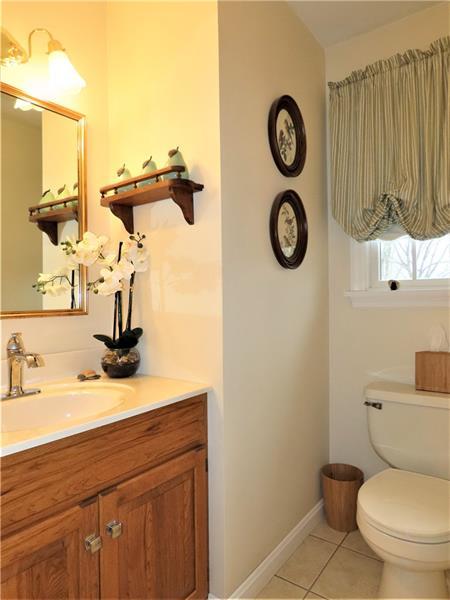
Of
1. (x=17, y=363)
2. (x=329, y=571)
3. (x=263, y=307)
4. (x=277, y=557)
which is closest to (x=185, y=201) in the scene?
(x=263, y=307)

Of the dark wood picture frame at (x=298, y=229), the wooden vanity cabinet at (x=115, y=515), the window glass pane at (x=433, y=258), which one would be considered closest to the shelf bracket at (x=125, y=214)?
the dark wood picture frame at (x=298, y=229)

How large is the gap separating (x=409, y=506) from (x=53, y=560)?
1.15 m

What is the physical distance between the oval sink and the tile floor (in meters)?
1.01

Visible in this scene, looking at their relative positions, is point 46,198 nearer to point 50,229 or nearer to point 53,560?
point 50,229

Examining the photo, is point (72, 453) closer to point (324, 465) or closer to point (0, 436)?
point (0, 436)

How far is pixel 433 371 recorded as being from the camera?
167cm

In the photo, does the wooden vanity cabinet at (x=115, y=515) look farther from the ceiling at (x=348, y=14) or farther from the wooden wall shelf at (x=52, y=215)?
the ceiling at (x=348, y=14)

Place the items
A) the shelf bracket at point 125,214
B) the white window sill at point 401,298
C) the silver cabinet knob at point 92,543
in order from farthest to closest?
the white window sill at point 401,298 < the shelf bracket at point 125,214 < the silver cabinet knob at point 92,543

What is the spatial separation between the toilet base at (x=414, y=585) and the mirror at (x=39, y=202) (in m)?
1.57

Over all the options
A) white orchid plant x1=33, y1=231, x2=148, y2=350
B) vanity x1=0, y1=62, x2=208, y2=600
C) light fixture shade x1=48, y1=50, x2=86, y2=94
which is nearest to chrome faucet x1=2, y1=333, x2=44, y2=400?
vanity x1=0, y1=62, x2=208, y2=600

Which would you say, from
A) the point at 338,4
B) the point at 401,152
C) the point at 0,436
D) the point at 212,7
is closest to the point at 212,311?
the point at 0,436

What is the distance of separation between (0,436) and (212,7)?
59.7 inches

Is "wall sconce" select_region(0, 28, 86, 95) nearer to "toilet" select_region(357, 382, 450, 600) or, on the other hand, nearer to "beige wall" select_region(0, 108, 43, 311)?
"beige wall" select_region(0, 108, 43, 311)

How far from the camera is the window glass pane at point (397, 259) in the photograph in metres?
1.90
